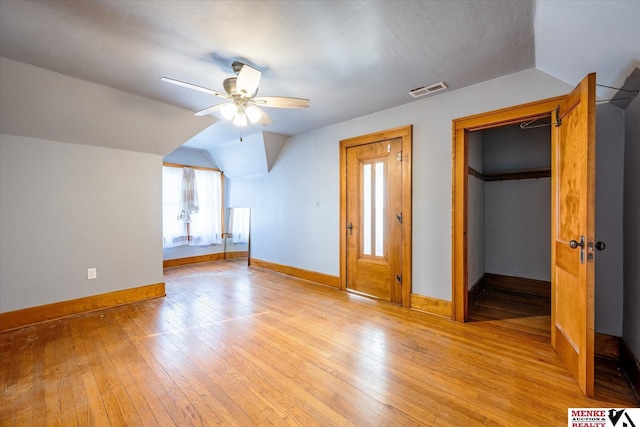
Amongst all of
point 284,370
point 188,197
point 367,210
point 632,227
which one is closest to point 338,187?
point 367,210

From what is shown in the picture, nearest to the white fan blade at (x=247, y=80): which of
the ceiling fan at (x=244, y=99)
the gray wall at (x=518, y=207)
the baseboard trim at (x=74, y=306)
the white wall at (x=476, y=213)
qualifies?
the ceiling fan at (x=244, y=99)

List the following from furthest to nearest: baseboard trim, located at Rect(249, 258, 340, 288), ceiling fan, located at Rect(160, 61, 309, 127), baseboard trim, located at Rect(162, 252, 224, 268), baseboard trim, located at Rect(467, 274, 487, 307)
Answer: baseboard trim, located at Rect(162, 252, 224, 268)
baseboard trim, located at Rect(249, 258, 340, 288)
baseboard trim, located at Rect(467, 274, 487, 307)
ceiling fan, located at Rect(160, 61, 309, 127)

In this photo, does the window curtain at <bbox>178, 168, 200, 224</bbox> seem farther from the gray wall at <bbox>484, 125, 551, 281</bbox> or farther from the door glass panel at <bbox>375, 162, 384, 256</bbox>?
the gray wall at <bbox>484, 125, 551, 281</bbox>

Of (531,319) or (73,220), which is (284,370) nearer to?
(531,319)

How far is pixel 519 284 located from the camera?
3875 mm

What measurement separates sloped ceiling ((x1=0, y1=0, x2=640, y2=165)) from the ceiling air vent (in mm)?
110

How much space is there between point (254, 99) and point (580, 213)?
2.69 metres

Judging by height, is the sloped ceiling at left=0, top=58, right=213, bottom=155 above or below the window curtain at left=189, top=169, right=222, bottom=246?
above

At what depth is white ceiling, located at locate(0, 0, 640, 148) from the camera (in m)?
1.63

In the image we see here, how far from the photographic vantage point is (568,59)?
198cm

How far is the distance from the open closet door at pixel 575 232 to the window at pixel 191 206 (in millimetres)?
5822

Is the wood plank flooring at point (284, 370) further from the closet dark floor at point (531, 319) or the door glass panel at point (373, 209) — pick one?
the door glass panel at point (373, 209)

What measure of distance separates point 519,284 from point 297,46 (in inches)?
168

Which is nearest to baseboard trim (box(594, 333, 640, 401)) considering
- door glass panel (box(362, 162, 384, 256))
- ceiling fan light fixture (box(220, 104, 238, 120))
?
door glass panel (box(362, 162, 384, 256))
